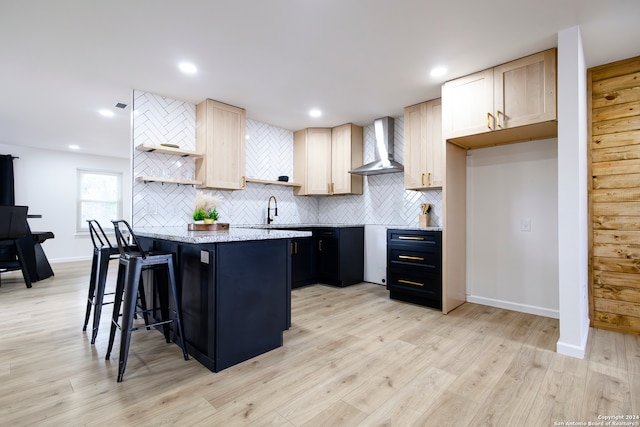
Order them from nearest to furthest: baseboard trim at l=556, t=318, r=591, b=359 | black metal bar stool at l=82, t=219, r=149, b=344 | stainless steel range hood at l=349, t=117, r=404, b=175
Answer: baseboard trim at l=556, t=318, r=591, b=359
black metal bar stool at l=82, t=219, r=149, b=344
stainless steel range hood at l=349, t=117, r=404, b=175

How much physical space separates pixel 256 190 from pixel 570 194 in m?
3.84

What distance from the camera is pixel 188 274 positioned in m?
2.33

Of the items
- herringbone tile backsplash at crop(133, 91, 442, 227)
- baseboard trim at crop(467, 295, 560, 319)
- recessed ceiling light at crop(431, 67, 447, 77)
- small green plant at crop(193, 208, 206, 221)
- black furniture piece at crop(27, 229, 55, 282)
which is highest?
recessed ceiling light at crop(431, 67, 447, 77)

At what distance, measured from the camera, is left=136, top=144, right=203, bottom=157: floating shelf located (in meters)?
3.40

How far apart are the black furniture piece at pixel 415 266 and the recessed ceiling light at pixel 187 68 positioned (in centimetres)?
283

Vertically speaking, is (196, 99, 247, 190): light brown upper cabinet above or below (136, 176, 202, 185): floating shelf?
above

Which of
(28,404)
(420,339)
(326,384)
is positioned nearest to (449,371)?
(420,339)

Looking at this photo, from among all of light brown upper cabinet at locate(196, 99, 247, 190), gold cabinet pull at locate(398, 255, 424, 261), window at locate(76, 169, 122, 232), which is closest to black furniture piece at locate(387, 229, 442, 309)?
gold cabinet pull at locate(398, 255, 424, 261)

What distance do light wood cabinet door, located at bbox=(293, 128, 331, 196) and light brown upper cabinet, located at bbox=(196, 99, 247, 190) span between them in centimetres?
119

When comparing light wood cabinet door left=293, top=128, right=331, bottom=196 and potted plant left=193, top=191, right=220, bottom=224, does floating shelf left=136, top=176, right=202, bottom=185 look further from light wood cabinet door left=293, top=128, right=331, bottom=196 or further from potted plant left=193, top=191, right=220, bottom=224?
light wood cabinet door left=293, top=128, right=331, bottom=196

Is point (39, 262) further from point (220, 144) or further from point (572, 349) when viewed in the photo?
point (572, 349)

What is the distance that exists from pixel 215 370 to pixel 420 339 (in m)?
1.68

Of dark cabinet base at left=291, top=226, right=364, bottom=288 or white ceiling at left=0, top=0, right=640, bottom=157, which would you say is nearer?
white ceiling at left=0, top=0, right=640, bottom=157

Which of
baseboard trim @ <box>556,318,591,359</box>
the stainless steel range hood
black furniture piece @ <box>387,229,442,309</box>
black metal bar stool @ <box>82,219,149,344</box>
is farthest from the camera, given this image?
the stainless steel range hood
